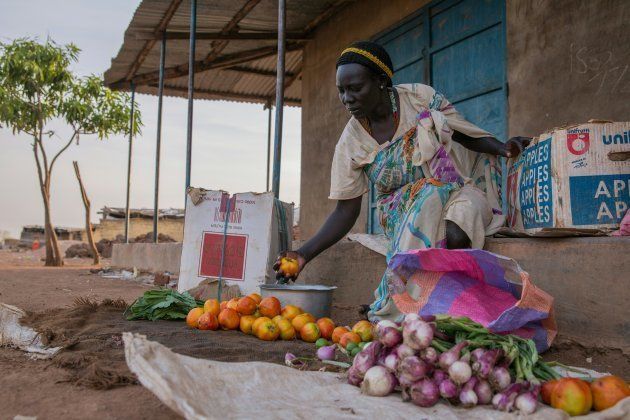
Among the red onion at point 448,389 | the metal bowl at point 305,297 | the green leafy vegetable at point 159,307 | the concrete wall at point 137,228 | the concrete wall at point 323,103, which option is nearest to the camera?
the red onion at point 448,389

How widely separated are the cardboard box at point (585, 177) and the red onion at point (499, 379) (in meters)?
1.04

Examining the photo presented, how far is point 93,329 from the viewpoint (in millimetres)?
2814

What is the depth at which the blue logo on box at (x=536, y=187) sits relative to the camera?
258cm

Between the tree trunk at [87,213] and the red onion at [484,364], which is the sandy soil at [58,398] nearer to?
the red onion at [484,364]

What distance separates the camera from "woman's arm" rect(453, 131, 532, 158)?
2865mm

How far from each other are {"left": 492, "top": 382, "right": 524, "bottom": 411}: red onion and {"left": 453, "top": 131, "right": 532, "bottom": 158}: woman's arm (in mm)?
1595

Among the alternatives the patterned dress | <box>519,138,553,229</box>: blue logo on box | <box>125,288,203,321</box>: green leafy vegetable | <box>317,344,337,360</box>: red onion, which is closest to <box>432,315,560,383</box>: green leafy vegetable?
<box>317,344,337,360</box>: red onion

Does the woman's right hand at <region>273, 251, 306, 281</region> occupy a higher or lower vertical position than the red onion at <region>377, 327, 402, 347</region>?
higher

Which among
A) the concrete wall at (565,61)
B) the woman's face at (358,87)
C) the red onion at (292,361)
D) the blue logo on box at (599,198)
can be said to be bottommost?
the red onion at (292,361)

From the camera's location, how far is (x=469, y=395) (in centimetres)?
156

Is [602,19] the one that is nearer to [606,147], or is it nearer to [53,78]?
[606,147]

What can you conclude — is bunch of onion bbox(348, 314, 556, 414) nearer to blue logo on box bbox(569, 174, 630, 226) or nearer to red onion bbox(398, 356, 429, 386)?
red onion bbox(398, 356, 429, 386)

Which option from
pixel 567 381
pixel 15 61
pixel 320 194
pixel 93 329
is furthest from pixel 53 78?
pixel 567 381

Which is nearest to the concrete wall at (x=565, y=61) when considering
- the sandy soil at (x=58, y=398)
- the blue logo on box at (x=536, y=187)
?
the blue logo on box at (x=536, y=187)
